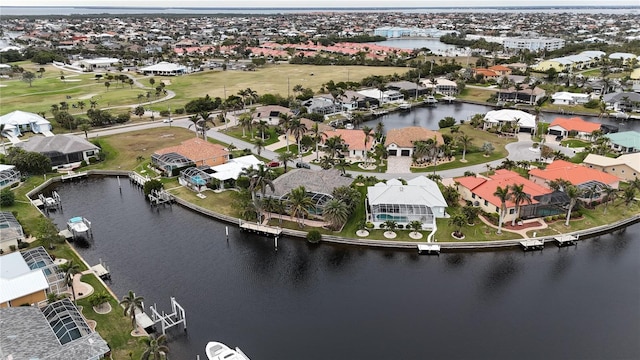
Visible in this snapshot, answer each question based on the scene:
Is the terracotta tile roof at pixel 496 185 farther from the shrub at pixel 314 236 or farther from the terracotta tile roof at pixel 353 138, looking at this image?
the shrub at pixel 314 236

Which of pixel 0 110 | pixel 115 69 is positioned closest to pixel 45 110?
pixel 0 110

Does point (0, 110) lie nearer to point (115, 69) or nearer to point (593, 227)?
point (115, 69)

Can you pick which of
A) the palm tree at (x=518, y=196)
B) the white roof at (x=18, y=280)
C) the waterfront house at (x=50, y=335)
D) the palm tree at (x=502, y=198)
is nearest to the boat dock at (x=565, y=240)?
the palm tree at (x=518, y=196)

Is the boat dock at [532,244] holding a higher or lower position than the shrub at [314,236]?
lower

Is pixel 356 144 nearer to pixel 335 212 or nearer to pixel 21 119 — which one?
pixel 335 212

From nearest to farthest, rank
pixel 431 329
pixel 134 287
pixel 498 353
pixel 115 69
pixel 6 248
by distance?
1. pixel 498 353
2. pixel 431 329
3. pixel 134 287
4. pixel 6 248
5. pixel 115 69

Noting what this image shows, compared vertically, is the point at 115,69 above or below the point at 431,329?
above
